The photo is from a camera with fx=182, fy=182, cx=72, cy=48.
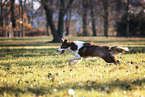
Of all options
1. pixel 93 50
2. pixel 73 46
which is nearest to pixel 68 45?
pixel 73 46

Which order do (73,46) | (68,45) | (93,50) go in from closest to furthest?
(93,50), (73,46), (68,45)

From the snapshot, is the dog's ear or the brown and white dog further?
the dog's ear

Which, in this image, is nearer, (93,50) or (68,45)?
(93,50)

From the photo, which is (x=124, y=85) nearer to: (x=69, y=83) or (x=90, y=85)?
(x=90, y=85)

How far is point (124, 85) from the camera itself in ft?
13.6

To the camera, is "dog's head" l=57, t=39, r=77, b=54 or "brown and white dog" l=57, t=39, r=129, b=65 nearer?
"brown and white dog" l=57, t=39, r=129, b=65

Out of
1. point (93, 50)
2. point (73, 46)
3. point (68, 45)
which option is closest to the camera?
point (93, 50)

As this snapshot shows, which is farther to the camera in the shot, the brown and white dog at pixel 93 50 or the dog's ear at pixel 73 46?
the dog's ear at pixel 73 46

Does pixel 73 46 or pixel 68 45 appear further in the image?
pixel 68 45

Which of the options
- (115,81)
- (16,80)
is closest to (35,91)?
(16,80)

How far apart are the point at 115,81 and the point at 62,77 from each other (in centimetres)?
140

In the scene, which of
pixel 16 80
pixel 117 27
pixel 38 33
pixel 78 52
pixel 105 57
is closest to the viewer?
pixel 16 80

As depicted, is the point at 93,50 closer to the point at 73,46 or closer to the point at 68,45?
the point at 73,46

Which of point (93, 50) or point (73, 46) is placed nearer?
point (93, 50)
